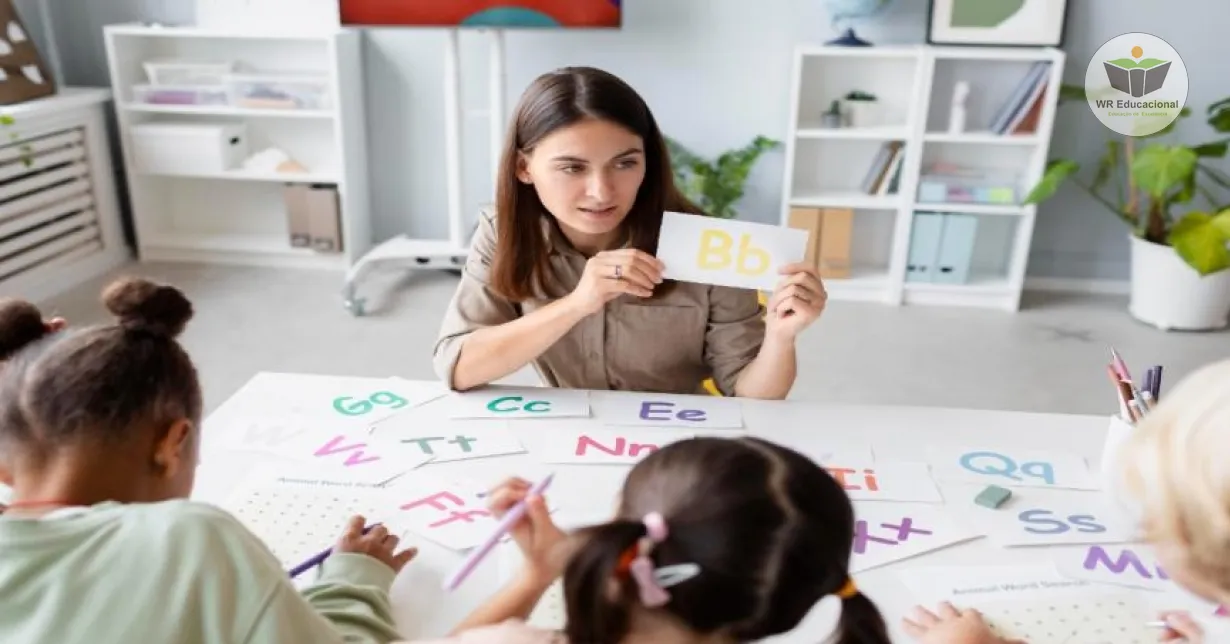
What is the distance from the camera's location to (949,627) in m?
0.94

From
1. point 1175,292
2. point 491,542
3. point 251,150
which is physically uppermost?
point 491,542

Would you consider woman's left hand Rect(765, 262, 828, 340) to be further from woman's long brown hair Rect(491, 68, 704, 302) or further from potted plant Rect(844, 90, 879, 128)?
potted plant Rect(844, 90, 879, 128)

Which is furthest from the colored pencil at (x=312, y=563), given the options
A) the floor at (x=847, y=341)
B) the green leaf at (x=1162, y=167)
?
the green leaf at (x=1162, y=167)

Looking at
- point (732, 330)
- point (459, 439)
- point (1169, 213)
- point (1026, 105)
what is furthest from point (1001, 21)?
point (459, 439)

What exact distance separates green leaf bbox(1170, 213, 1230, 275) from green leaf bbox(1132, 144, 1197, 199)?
16cm

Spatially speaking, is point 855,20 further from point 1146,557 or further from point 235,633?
point 235,633

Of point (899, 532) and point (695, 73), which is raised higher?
point (695, 73)

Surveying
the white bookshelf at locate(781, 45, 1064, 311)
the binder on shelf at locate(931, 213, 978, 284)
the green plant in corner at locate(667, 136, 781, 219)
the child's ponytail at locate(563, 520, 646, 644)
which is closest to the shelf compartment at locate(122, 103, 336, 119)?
the green plant in corner at locate(667, 136, 781, 219)

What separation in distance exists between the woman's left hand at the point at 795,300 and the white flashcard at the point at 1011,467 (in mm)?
257

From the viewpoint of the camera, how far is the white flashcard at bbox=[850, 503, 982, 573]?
1.08 meters

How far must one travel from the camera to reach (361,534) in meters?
1.07

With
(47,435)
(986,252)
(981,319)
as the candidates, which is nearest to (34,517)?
(47,435)

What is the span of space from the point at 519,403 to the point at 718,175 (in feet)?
7.99

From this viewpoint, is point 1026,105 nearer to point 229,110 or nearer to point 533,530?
point 229,110
